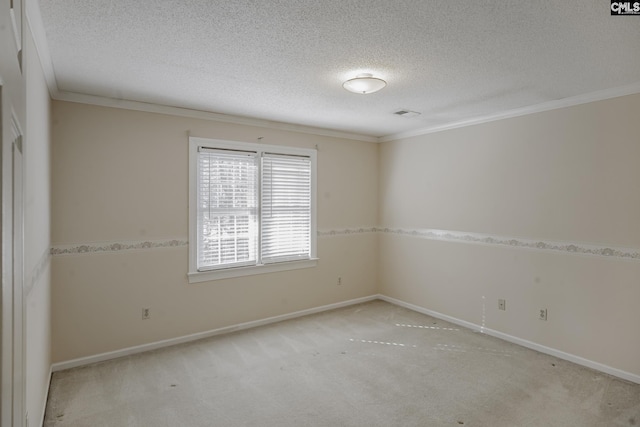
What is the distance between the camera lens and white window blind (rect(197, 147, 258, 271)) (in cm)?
412

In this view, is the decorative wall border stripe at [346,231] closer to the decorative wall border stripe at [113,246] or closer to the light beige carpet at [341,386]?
the light beige carpet at [341,386]

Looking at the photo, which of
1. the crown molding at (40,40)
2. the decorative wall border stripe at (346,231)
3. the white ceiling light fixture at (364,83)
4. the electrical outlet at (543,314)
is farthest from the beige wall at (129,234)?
the electrical outlet at (543,314)

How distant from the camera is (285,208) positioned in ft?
15.6

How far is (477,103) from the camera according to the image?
3730mm

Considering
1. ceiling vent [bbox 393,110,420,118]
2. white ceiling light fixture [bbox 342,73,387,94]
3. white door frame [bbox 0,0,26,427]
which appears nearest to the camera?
white door frame [bbox 0,0,26,427]

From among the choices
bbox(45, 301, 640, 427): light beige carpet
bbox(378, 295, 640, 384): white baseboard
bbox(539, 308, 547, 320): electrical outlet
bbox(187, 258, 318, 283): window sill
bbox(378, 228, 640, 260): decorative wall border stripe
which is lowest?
bbox(45, 301, 640, 427): light beige carpet

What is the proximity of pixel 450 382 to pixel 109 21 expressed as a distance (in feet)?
11.9

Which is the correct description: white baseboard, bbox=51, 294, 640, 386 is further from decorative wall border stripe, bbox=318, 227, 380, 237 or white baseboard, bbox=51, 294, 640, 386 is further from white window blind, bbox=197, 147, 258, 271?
decorative wall border stripe, bbox=318, 227, 380, 237

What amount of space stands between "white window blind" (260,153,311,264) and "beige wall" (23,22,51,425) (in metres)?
2.23

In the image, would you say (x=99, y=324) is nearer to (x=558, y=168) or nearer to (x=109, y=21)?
(x=109, y=21)

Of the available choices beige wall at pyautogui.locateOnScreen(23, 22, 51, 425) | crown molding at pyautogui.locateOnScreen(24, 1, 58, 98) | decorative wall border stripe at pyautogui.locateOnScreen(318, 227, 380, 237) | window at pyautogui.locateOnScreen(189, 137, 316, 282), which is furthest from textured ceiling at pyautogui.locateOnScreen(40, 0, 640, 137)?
decorative wall border stripe at pyautogui.locateOnScreen(318, 227, 380, 237)

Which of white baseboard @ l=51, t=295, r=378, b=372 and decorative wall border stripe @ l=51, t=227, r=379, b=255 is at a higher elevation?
decorative wall border stripe @ l=51, t=227, r=379, b=255

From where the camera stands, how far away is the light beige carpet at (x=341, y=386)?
260 cm

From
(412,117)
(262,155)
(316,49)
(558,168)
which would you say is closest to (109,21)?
(316,49)
